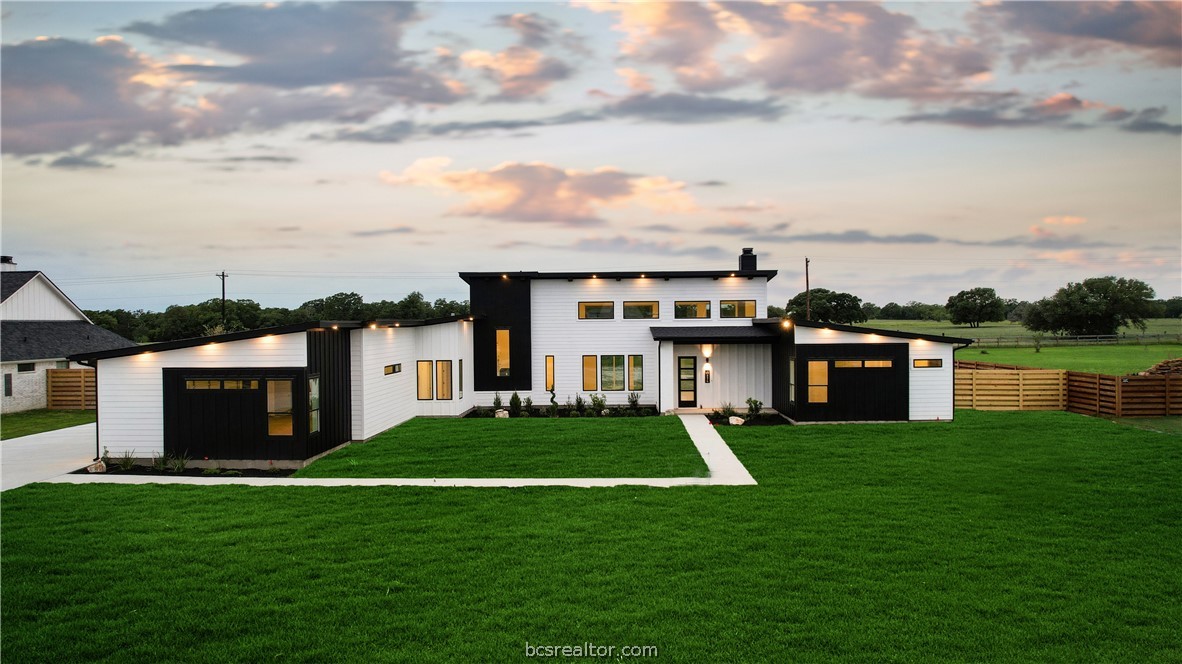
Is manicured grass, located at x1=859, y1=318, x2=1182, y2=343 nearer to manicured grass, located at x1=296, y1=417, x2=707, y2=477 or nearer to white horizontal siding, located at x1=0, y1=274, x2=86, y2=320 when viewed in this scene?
manicured grass, located at x1=296, y1=417, x2=707, y2=477

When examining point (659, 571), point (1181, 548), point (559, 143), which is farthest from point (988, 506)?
point (559, 143)

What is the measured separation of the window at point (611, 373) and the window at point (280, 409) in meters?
11.1

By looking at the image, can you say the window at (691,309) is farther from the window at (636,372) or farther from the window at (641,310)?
the window at (636,372)

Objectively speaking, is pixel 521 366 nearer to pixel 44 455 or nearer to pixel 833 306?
pixel 44 455

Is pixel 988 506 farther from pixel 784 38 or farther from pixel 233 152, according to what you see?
pixel 233 152

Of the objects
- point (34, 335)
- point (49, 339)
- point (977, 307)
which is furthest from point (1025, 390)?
point (977, 307)

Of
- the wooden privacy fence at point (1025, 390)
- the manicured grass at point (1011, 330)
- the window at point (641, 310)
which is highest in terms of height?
the window at point (641, 310)

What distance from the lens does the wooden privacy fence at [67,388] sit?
23.3m

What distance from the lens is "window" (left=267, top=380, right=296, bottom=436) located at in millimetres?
13008

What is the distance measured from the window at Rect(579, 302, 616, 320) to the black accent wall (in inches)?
80.0

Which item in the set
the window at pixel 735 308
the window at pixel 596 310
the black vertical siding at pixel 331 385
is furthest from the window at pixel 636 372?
the black vertical siding at pixel 331 385

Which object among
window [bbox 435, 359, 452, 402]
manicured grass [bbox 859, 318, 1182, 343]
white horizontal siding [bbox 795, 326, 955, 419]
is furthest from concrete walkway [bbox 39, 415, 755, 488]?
manicured grass [bbox 859, 318, 1182, 343]

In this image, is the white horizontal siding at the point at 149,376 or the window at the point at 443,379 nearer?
the white horizontal siding at the point at 149,376

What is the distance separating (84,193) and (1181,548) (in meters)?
33.8
